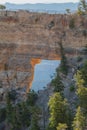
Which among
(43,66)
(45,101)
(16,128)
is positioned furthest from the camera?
(43,66)

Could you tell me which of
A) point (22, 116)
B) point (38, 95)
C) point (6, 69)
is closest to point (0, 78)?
point (6, 69)

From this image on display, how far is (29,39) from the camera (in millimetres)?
45656

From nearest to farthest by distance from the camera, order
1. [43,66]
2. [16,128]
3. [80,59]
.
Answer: [16,128]
[80,59]
[43,66]

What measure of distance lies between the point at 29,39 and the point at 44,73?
12.5 feet

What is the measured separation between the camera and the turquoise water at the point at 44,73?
4391 cm

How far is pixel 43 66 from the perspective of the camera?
45156 mm

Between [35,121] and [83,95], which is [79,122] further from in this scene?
[35,121]

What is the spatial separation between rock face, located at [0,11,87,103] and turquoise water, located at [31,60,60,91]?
60 cm

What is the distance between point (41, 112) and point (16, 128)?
2.14 meters

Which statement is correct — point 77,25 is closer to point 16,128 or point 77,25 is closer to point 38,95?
point 38,95

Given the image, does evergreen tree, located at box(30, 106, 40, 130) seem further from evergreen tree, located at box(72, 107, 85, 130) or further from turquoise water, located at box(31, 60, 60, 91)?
turquoise water, located at box(31, 60, 60, 91)

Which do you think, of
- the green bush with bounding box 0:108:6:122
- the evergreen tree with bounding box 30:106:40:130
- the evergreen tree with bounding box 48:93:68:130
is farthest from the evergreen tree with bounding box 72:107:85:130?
the green bush with bounding box 0:108:6:122

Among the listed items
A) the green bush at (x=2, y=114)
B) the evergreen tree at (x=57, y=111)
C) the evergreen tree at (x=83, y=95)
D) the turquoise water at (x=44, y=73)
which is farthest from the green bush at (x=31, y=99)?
the evergreen tree at (x=83, y=95)

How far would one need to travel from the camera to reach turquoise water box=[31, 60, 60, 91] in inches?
1729
